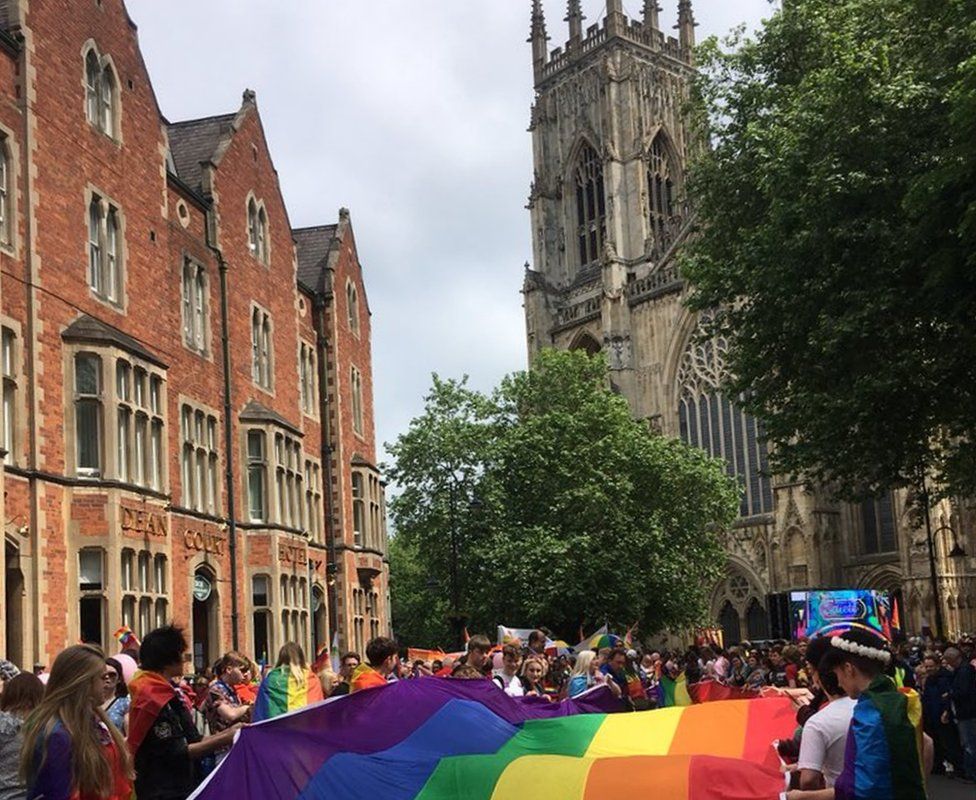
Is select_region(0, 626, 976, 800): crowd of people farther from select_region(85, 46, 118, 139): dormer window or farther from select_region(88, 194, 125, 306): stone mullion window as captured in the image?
select_region(85, 46, 118, 139): dormer window

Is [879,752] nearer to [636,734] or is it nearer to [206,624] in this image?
[636,734]

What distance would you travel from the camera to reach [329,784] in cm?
940

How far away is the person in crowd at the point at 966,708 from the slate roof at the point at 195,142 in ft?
58.6

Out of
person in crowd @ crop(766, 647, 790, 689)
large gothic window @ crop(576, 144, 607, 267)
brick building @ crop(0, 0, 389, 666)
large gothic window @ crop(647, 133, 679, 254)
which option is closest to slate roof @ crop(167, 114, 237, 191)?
brick building @ crop(0, 0, 389, 666)

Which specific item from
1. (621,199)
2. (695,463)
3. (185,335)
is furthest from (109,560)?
(621,199)

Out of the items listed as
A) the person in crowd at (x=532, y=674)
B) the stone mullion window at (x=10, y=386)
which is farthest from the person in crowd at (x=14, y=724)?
the stone mullion window at (x=10, y=386)

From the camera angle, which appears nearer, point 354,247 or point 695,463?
point 354,247

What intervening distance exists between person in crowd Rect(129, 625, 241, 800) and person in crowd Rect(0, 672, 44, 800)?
0.82 m

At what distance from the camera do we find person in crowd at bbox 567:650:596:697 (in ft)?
50.3

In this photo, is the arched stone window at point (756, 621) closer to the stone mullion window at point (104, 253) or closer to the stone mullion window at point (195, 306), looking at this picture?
the stone mullion window at point (195, 306)

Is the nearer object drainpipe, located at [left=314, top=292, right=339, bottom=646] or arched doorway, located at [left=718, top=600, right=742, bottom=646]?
drainpipe, located at [left=314, top=292, right=339, bottom=646]

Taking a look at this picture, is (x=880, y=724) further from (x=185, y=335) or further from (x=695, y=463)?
(x=695, y=463)

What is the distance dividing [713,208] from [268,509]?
11333 mm

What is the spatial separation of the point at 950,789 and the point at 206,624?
48.3ft
